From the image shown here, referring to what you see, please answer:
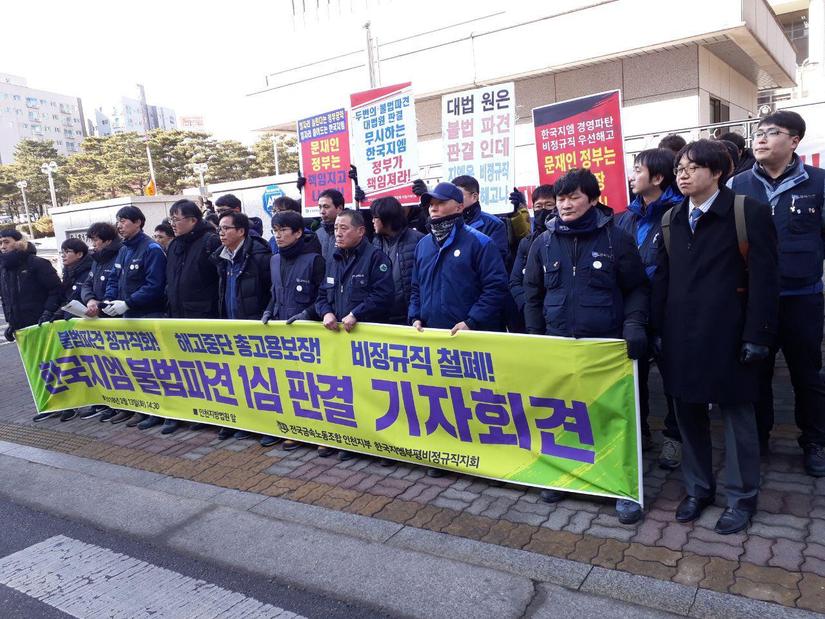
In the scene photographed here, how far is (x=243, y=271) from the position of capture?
5.30 meters

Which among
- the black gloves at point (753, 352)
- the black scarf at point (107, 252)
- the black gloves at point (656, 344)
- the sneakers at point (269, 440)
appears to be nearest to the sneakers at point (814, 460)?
the black gloves at point (753, 352)

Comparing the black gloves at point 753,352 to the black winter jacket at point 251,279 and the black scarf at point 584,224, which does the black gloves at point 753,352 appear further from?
the black winter jacket at point 251,279

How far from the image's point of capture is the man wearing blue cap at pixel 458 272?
4.04 m

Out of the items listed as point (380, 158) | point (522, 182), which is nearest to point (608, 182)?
point (380, 158)

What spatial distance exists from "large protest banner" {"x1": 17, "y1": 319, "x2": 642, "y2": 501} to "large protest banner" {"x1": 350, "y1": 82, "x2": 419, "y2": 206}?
2.21 m

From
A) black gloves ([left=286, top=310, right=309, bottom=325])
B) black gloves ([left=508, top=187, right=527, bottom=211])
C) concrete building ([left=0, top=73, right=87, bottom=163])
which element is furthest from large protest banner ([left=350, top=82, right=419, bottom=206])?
concrete building ([left=0, top=73, right=87, bottom=163])

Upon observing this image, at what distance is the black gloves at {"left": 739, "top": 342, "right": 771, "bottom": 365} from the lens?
9.60 feet

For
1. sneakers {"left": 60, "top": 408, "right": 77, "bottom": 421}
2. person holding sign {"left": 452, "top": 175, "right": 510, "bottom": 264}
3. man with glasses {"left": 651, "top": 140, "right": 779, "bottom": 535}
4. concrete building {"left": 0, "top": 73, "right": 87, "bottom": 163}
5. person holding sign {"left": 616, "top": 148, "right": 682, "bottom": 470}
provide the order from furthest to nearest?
concrete building {"left": 0, "top": 73, "right": 87, "bottom": 163} < sneakers {"left": 60, "top": 408, "right": 77, "bottom": 421} < person holding sign {"left": 452, "top": 175, "right": 510, "bottom": 264} < person holding sign {"left": 616, "top": 148, "right": 682, "bottom": 470} < man with glasses {"left": 651, "top": 140, "right": 779, "bottom": 535}

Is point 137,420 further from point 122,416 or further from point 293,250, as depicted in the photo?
point 293,250

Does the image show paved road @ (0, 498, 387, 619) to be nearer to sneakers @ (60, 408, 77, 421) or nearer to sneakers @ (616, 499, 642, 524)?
sneakers @ (616, 499, 642, 524)

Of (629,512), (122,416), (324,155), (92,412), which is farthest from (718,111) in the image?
(92,412)

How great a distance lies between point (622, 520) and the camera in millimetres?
3314

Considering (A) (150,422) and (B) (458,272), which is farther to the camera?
(A) (150,422)

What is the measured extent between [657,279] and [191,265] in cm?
411
